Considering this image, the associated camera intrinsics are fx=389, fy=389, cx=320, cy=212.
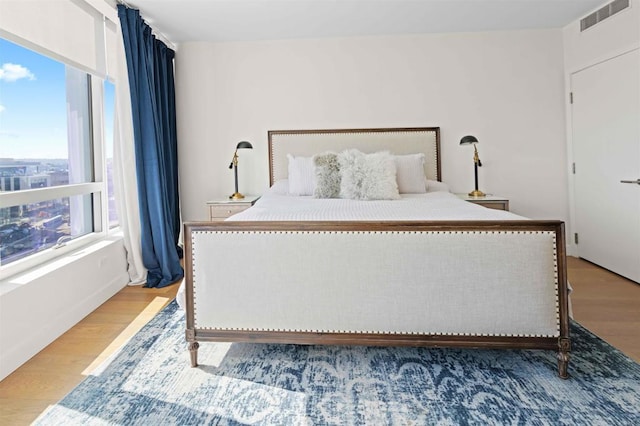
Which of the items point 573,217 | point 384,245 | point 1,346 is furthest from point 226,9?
point 573,217

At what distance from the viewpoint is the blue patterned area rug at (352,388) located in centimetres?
155

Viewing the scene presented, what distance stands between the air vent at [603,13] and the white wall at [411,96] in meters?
0.34

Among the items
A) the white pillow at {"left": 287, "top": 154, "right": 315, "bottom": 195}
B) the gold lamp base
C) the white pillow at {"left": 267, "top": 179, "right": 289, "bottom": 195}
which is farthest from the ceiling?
the gold lamp base

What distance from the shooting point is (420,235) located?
1790 mm

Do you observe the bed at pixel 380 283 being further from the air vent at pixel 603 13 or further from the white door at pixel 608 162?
the air vent at pixel 603 13

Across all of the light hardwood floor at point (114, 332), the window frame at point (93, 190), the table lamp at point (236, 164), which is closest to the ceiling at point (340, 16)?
the window frame at point (93, 190)

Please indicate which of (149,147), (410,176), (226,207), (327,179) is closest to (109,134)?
(149,147)

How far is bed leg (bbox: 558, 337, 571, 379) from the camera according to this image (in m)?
1.74

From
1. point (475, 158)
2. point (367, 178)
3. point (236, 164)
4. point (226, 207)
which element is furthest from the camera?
point (236, 164)

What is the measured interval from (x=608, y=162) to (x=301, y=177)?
2767 millimetres

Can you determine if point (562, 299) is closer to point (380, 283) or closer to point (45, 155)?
point (380, 283)

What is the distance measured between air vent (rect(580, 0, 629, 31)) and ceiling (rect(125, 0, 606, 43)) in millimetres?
71

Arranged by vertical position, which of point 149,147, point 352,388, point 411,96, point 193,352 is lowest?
point 352,388

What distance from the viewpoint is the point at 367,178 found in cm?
312
